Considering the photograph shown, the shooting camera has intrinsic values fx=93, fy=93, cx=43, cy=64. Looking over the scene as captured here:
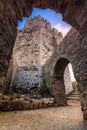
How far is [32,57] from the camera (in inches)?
352

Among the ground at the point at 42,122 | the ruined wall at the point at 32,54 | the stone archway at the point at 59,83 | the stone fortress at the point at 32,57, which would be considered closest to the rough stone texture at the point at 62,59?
the stone archway at the point at 59,83

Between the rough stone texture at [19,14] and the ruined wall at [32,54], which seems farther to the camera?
the ruined wall at [32,54]

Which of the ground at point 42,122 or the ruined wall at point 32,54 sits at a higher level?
the ruined wall at point 32,54

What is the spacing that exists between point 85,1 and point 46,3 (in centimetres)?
74

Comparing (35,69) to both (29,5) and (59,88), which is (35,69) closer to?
(59,88)

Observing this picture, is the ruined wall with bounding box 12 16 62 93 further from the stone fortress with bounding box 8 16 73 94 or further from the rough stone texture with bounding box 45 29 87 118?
the rough stone texture with bounding box 45 29 87 118

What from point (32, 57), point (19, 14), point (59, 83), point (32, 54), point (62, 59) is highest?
point (32, 54)

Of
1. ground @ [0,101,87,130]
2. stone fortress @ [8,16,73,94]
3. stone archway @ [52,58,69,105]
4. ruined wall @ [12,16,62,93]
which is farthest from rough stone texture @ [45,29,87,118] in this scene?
ruined wall @ [12,16,62,93]

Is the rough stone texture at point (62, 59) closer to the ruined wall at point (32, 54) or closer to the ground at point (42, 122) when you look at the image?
the ground at point (42, 122)

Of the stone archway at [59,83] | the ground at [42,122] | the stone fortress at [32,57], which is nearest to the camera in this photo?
the ground at [42,122]

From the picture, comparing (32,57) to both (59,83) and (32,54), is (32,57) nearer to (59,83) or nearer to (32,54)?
(32,54)

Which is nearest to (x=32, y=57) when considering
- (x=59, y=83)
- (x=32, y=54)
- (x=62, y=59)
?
(x=32, y=54)

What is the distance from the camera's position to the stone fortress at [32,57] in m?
6.70

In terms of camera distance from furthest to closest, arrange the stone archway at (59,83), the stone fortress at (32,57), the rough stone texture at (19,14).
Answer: the stone fortress at (32,57)
the stone archway at (59,83)
the rough stone texture at (19,14)
